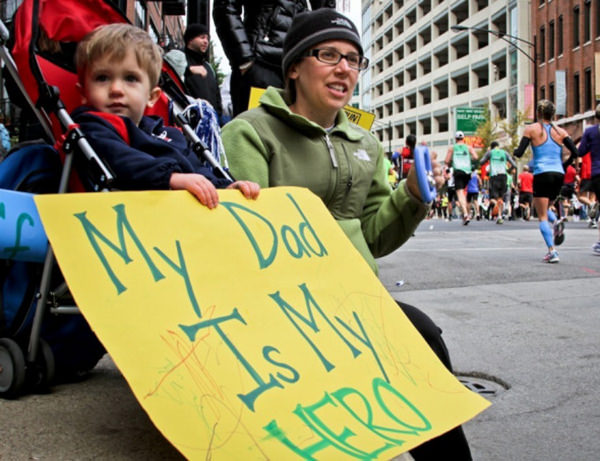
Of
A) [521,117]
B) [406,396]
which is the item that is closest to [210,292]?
[406,396]

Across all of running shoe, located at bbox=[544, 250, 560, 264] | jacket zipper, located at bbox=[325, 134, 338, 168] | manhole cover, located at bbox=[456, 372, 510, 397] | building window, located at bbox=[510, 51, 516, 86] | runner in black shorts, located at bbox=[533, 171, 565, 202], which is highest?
building window, located at bbox=[510, 51, 516, 86]

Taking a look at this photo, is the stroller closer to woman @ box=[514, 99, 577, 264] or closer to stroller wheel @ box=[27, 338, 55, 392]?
stroller wheel @ box=[27, 338, 55, 392]

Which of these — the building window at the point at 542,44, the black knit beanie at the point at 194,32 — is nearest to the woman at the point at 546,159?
the black knit beanie at the point at 194,32

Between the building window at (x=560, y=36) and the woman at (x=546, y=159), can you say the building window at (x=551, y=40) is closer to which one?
the building window at (x=560, y=36)

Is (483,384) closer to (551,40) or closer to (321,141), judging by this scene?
(321,141)

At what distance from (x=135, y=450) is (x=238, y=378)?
1.28ft

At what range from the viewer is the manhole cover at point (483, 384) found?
3.08m

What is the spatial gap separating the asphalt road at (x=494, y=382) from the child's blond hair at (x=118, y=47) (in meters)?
1.12

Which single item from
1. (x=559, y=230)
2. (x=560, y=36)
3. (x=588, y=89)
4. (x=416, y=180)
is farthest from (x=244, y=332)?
(x=560, y=36)

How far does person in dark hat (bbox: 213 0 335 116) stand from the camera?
482 cm

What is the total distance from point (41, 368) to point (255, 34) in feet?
10.5

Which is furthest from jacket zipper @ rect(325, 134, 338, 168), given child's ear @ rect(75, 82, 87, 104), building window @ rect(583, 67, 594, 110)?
building window @ rect(583, 67, 594, 110)

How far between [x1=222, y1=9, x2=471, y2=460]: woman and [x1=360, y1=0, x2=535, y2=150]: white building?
45803 mm

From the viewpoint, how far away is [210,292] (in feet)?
6.03
